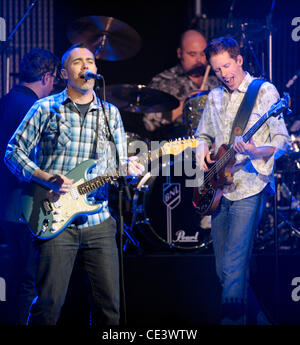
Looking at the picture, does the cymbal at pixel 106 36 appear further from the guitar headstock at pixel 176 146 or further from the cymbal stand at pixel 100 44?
the guitar headstock at pixel 176 146

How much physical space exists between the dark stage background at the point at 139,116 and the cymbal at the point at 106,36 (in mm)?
842

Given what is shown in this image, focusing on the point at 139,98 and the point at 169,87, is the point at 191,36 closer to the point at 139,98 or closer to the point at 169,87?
the point at 169,87

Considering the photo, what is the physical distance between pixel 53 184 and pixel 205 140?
4.78 ft

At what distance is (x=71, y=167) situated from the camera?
10.6 ft

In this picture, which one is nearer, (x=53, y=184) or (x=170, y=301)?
(x=53, y=184)

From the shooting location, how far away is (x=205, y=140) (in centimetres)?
385

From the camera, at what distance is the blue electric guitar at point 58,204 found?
3041 millimetres

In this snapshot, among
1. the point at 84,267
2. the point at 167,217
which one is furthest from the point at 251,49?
the point at 84,267

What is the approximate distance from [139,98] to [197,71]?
1316 millimetres

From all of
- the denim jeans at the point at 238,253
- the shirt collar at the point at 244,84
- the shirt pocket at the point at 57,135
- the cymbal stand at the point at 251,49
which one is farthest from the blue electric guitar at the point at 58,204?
the cymbal stand at the point at 251,49

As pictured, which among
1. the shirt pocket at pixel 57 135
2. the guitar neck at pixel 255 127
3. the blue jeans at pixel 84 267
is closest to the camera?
the blue jeans at pixel 84 267

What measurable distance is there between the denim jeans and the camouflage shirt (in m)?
2.93
